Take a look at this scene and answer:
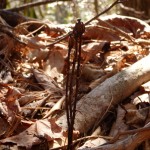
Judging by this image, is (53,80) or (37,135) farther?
(53,80)

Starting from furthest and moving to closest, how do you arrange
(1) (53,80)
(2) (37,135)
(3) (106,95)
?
(1) (53,80) → (3) (106,95) → (2) (37,135)

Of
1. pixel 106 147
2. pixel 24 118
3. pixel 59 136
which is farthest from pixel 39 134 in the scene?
pixel 106 147

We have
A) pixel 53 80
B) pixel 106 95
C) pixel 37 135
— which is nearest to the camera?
pixel 37 135

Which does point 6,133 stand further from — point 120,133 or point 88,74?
point 88,74

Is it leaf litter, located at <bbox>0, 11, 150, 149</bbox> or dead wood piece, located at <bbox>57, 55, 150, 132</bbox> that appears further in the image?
dead wood piece, located at <bbox>57, 55, 150, 132</bbox>

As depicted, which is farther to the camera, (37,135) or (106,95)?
(106,95)

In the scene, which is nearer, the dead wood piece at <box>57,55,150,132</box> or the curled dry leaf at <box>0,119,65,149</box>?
the curled dry leaf at <box>0,119,65,149</box>

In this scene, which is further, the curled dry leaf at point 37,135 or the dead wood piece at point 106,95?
the dead wood piece at point 106,95

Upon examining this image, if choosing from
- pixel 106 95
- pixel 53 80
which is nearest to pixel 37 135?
pixel 106 95

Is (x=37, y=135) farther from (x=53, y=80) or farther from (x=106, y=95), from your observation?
(x=53, y=80)
